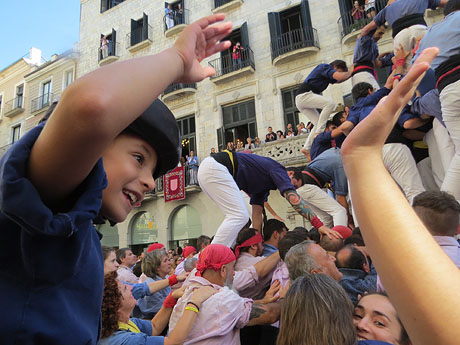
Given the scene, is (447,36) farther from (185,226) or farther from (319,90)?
(185,226)

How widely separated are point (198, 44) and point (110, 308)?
6.24ft

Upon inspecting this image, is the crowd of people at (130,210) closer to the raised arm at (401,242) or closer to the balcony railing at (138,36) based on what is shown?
the raised arm at (401,242)

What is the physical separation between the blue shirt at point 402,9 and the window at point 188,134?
13.4 m

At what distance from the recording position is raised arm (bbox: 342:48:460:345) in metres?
0.63

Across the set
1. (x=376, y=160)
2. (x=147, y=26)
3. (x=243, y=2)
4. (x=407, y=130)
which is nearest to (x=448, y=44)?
(x=407, y=130)

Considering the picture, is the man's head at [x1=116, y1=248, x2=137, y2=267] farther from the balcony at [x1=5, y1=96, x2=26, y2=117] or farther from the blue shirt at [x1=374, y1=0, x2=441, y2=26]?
the balcony at [x1=5, y1=96, x2=26, y2=117]

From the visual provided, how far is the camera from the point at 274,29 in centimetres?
1596

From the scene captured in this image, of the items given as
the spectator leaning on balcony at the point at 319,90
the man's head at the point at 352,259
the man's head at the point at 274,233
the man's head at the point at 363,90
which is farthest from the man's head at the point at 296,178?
the man's head at the point at 352,259

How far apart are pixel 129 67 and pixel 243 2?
18.7m

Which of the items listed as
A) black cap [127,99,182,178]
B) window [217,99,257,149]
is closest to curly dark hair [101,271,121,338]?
black cap [127,99,182,178]

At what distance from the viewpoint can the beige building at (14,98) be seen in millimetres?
25734

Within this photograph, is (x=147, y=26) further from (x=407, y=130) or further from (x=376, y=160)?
(x=376, y=160)

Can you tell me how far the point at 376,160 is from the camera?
33.7 inches

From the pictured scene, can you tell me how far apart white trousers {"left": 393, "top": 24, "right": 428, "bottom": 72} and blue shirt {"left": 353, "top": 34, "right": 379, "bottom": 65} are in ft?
3.54
